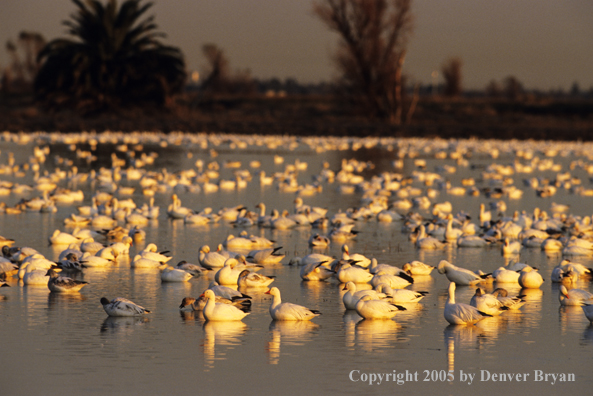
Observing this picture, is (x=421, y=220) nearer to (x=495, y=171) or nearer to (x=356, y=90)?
(x=495, y=171)

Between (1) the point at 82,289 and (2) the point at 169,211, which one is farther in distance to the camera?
(2) the point at 169,211

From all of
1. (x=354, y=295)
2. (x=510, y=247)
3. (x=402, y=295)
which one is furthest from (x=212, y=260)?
(x=510, y=247)

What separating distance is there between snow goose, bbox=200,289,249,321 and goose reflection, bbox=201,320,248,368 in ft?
0.24

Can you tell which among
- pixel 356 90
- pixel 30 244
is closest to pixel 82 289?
pixel 30 244

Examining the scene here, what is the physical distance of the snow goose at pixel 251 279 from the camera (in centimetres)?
1497

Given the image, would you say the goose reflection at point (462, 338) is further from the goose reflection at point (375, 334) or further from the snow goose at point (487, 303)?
the goose reflection at point (375, 334)

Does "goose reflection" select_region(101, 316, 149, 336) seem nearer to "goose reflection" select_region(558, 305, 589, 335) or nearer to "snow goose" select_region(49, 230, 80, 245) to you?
"goose reflection" select_region(558, 305, 589, 335)

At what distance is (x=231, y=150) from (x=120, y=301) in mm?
41456

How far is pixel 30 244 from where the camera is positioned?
19422 millimetres

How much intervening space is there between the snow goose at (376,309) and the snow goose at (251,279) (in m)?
2.53

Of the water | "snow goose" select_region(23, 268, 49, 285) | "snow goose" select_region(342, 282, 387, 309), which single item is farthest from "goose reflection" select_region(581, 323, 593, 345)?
"snow goose" select_region(23, 268, 49, 285)

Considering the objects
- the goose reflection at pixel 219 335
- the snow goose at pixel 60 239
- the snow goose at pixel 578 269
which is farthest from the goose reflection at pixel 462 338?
the snow goose at pixel 60 239

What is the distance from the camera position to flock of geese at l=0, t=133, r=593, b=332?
13.3 meters

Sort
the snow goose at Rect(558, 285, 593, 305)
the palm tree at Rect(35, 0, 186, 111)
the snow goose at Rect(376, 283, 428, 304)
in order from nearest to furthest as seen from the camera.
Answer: the snow goose at Rect(376, 283, 428, 304)
the snow goose at Rect(558, 285, 593, 305)
the palm tree at Rect(35, 0, 186, 111)
